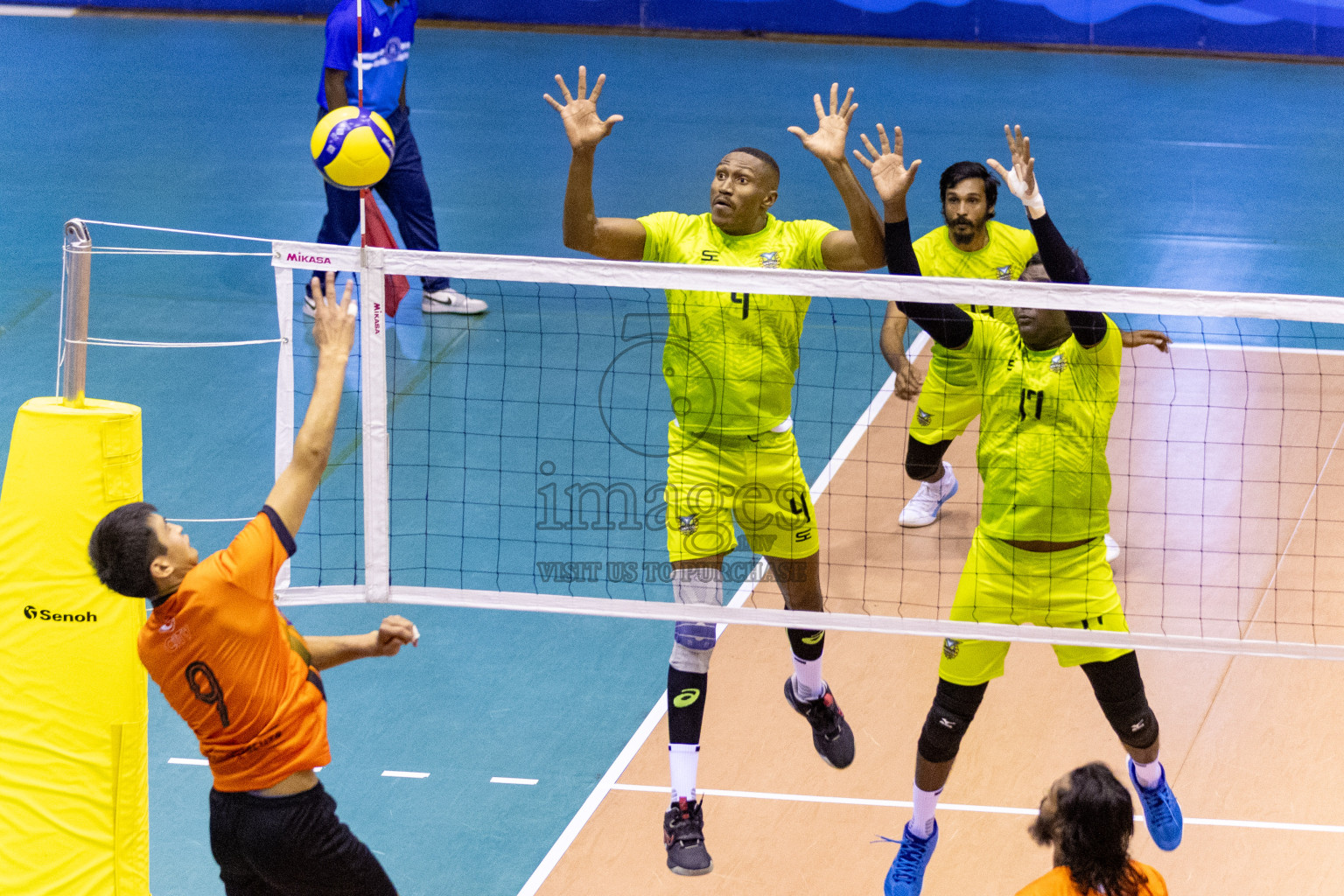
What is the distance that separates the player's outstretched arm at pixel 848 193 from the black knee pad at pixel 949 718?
1578 millimetres

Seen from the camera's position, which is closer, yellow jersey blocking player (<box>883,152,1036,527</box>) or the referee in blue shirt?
yellow jersey blocking player (<box>883,152,1036,527</box>)

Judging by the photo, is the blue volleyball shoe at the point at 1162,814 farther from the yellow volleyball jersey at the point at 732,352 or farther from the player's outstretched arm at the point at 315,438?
the player's outstretched arm at the point at 315,438

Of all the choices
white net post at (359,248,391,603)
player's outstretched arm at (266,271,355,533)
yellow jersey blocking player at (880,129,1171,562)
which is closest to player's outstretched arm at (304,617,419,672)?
player's outstretched arm at (266,271,355,533)

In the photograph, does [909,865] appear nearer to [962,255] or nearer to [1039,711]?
[1039,711]

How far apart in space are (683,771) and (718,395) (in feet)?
4.70

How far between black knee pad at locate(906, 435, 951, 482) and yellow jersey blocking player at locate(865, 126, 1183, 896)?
2449 mm

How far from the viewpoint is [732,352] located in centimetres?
540

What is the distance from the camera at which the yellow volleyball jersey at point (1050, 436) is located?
5.01 meters

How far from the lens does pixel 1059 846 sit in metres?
3.91

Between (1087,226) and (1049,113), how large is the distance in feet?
12.8

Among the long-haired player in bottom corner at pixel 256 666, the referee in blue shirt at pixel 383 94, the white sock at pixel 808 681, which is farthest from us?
the referee in blue shirt at pixel 383 94

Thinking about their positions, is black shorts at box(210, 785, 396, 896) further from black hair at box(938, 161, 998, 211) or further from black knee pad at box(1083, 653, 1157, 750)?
black hair at box(938, 161, 998, 211)

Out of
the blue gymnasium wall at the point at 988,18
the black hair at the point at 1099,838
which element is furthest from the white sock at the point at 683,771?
the blue gymnasium wall at the point at 988,18

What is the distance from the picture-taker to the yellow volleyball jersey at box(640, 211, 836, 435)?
5375mm
